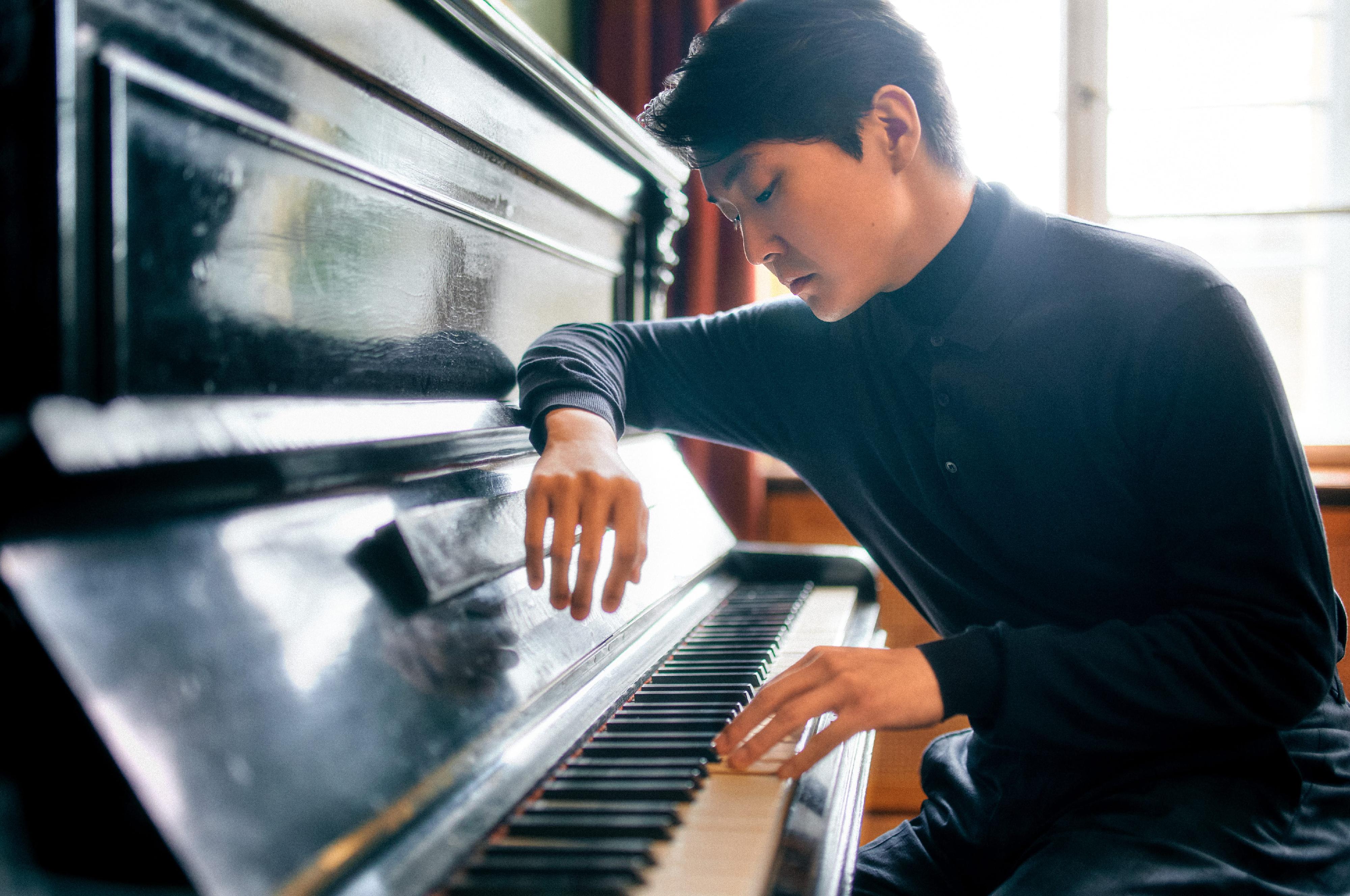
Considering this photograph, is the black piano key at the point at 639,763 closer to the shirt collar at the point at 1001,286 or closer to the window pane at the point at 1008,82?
the shirt collar at the point at 1001,286

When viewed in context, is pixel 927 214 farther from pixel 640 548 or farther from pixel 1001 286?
pixel 640 548

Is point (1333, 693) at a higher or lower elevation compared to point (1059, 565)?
lower

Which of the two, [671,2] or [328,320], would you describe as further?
[671,2]

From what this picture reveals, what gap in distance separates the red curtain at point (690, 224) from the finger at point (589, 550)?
1.62m

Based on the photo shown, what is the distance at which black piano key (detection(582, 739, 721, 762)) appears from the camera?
71 centimetres

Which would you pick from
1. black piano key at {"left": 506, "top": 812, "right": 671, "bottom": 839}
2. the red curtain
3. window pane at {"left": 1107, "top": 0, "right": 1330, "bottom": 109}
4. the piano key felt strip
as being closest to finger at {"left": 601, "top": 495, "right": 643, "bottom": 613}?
the piano key felt strip

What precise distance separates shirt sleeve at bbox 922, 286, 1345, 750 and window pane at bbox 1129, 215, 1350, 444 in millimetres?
2056

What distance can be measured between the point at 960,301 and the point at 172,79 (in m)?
0.80

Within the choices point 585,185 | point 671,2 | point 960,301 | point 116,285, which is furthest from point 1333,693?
point 671,2

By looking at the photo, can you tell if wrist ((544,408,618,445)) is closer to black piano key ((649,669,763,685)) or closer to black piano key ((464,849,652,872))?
black piano key ((649,669,763,685))

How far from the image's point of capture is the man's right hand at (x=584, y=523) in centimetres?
77

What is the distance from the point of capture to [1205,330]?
2.82ft

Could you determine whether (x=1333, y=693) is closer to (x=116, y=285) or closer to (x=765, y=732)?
(x=765, y=732)

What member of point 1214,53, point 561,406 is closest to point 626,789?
point 561,406
